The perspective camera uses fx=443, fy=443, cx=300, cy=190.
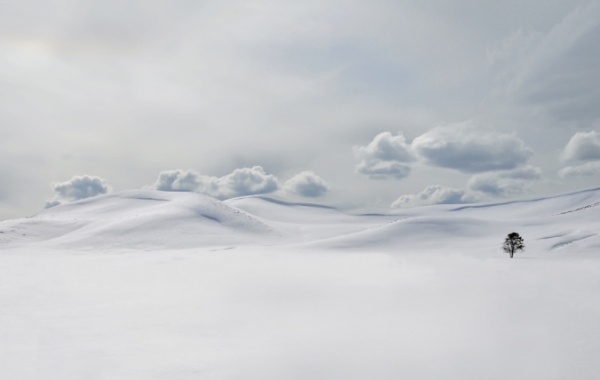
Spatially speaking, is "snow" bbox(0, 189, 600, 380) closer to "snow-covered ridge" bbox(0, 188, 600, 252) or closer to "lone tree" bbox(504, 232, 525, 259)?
"lone tree" bbox(504, 232, 525, 259)

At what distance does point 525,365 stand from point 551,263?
159 feet

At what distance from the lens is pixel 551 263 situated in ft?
189

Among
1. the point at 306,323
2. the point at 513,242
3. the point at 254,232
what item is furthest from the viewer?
the point at 254,232

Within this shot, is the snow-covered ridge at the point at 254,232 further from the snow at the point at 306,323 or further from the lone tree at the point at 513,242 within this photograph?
the snow at the point at 306,323

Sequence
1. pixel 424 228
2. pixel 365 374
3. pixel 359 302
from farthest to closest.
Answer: pixel 424 228
pixel 359 302
pixel 365 374

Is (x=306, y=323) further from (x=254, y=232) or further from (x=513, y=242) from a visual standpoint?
(x=254, y=232)

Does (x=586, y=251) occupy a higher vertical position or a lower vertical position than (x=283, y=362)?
higher

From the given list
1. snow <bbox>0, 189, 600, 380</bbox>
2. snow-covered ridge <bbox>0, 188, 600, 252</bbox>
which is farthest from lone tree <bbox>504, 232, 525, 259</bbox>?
snow <bbox>0, 189, 600, 380</bbox>

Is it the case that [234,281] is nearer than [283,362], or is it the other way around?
[283,362]

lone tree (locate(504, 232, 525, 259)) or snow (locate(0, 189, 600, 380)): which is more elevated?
lone tree (locate(504, 232, 525, 259))

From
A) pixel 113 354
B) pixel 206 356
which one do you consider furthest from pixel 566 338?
pixel 113 354

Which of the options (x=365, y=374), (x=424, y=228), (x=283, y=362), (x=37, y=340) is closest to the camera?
(x=365, y=374)

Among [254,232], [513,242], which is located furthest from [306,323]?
[254,232]

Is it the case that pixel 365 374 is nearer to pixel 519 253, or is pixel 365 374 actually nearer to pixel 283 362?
pixel 283 362
